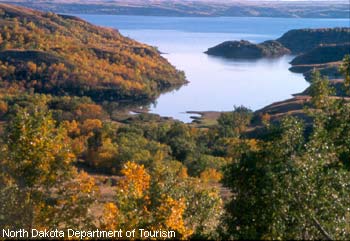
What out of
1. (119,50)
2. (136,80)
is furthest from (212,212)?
(119,50)

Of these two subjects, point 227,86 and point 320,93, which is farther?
point 227,86

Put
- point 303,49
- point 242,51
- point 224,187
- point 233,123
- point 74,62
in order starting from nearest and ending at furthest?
point 224,187
point 233,123
point 74,62
point 242,51
point 303,49

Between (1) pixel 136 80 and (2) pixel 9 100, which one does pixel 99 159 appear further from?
(1) pixel 136 80


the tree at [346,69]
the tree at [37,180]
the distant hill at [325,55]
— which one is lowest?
the distant hill at [325,55]

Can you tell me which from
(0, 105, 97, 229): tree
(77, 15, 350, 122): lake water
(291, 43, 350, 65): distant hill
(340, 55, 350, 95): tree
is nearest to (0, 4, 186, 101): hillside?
(77, 15, 350, 122): lake water

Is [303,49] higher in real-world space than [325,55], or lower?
lower

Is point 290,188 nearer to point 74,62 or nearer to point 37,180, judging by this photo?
point 37,180

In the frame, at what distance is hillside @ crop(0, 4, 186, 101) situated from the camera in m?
75.6

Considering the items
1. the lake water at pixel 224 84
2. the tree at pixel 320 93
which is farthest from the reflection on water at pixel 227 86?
the tree at pixel 320 93

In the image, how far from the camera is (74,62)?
274 ft

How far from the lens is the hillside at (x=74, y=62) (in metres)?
75.6

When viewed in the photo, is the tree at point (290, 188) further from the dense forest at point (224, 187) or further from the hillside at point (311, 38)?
the hillside at point (311, 38)

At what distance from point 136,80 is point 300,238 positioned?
7695cm

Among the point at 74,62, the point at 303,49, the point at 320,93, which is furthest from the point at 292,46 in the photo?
the point at 320,93
